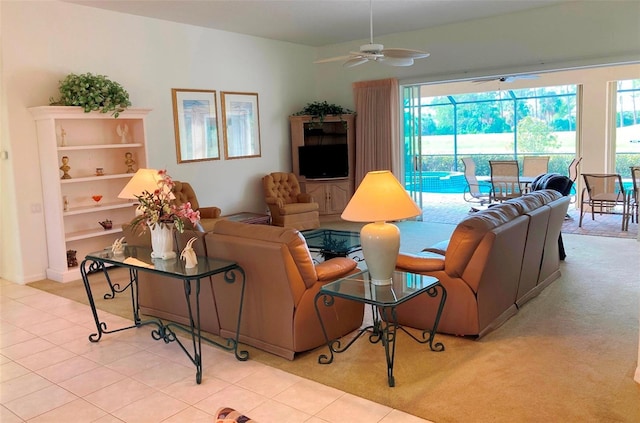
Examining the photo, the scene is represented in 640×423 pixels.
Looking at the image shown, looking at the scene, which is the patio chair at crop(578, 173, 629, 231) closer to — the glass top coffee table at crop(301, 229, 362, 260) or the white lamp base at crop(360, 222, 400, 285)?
the glass top coffee table at crop(301, 229, 362, 260)

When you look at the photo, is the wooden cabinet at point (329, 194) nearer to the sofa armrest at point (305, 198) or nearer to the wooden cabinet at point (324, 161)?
the wooden cabinet at point (324, 161)

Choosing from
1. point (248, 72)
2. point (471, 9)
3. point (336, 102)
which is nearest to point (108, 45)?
point (248, 72)

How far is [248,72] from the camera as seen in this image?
8.64 meters

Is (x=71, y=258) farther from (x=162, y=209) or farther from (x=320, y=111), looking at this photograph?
(x=320, y=111)

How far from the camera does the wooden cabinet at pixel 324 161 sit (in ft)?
30.5

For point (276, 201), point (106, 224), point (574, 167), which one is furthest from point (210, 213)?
point (574, 167)

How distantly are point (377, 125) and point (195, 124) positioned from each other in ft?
10.2

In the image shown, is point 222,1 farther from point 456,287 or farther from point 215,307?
point 456,287

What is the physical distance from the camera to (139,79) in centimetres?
705

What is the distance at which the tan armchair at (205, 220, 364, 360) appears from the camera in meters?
3.53

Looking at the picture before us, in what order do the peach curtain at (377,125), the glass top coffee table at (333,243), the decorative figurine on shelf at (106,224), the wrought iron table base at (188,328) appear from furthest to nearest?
the peach curtain at (377,125), the decorative figurine on shelf at (106,224), the glass top coffee table at (333,243), the wrought iron table base at (188,328)

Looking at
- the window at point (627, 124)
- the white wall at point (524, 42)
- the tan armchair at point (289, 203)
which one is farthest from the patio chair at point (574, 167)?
the tan armchair at point (289, 203)

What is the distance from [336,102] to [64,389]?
7330mm

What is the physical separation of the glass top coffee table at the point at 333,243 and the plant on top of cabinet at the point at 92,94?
2.72 meters
